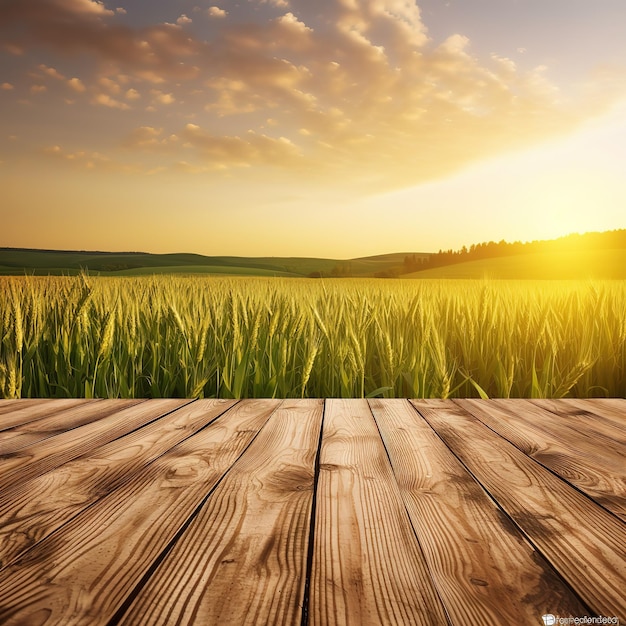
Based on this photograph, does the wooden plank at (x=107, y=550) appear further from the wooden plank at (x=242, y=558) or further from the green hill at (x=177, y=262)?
the green hill at (x=177, y=262)

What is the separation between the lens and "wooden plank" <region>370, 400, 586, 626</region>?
2.11 ft

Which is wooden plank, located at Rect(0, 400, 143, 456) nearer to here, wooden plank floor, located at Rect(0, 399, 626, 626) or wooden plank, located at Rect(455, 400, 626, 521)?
wooden plank floor, located at Rect(0, 399, 626, 626)

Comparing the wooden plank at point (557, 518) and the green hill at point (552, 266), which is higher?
the green hill at point (552, 266)

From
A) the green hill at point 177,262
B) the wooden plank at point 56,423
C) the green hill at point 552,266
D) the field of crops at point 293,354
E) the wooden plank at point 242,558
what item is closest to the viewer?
the wooden plank at point 242,558

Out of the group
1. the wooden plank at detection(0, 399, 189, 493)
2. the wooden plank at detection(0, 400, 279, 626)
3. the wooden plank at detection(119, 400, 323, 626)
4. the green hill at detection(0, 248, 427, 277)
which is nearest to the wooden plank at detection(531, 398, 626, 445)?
the wooden plank at detection(119, 400, 323, 626)

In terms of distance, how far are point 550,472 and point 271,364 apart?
4.35 ft

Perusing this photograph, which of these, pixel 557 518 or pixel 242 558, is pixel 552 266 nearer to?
pixel 557 518

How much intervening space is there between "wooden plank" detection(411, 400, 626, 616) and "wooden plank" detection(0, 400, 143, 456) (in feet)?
3.55

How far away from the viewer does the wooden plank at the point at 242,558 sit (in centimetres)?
62

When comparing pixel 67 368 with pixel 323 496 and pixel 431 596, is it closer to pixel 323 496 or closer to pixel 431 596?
pixel 323 496

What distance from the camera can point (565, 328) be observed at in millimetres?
3053

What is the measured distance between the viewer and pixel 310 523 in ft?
2.80

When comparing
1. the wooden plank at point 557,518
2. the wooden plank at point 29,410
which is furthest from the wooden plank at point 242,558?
the wooden plank at point 29,410

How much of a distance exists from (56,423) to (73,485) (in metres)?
0.59
